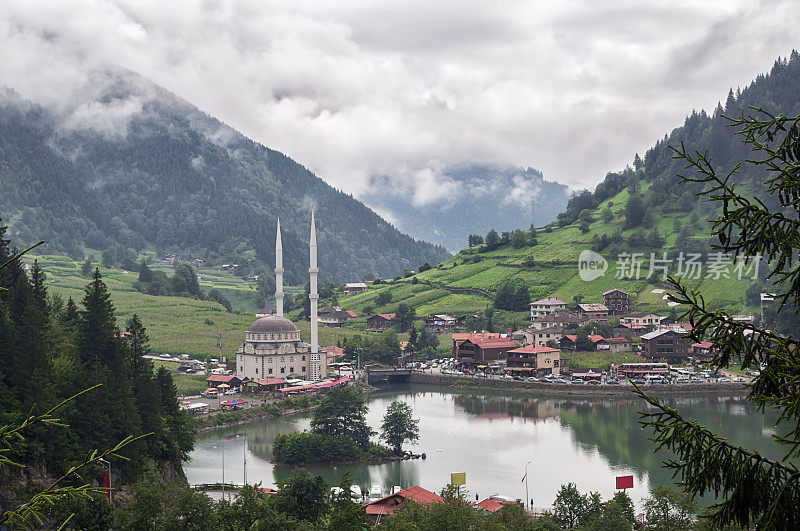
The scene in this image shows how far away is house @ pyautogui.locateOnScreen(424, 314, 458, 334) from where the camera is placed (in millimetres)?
82000

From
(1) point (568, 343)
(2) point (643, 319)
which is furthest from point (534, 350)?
(2) point (643, 319)

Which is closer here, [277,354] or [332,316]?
[277,354]

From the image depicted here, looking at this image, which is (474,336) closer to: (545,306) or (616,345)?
(545,306)

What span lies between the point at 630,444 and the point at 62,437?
2772cm

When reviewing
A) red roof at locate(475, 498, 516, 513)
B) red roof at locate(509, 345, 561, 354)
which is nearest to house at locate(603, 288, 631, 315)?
red roof at locate(509, 345, 561, 354)

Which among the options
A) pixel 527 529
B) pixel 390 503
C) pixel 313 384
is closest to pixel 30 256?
pixel 313 384

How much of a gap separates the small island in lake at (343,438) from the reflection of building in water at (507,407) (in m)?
10.8

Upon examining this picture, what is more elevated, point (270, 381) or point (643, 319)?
point (643, 319)

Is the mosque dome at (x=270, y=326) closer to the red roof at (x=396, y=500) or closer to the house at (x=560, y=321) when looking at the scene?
the house at (x=560, y=321)

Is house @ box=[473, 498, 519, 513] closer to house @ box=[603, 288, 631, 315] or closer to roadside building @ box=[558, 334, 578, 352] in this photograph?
roadside building @ box=[558, 334, 578, 352]

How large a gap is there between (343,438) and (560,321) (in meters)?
36.0

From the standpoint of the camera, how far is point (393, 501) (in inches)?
1164

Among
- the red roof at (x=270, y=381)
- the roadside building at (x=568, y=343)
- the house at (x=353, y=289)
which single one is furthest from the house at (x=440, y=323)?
the house at (x=353, y=289)

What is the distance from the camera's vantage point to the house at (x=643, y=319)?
69.4m
